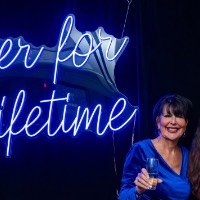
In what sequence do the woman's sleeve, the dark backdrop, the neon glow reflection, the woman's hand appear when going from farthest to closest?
the dark backdrop < the neon glow reflection < the woman's sleeve < the woman's hand

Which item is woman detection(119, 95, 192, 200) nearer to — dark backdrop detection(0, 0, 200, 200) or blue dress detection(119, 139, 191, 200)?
blue dress detection(119, 139, 191, 200)

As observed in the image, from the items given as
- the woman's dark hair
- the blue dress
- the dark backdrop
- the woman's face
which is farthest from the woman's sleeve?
the dark backdrop

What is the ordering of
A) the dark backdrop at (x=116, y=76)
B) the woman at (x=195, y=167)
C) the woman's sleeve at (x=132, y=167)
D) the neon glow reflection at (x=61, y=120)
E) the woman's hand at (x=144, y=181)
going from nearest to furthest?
the woman's hand at (x=144, y=181), the woman at (x=195, y=167), the woman's sleeve at (x=132, y=167), the neon glow reflection at (x=61, y=120), the dark backdrop at (x=116, y=76)

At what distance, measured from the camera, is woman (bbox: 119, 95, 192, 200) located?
9.63 feet

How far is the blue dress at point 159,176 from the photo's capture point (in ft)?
9.61

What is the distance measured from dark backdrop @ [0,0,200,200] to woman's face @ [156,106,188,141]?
57 centimetres

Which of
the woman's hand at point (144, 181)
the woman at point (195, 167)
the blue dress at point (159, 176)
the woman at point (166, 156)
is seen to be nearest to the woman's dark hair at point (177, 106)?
the woman at point (166, 156)

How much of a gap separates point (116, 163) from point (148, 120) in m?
0.52

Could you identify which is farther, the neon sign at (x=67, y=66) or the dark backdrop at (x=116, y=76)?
the dark backdrop at (x=116, y=76)

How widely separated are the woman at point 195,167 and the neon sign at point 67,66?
0.75m

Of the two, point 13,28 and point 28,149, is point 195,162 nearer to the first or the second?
point 28,149

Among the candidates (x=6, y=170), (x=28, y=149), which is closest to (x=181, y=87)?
(x=28, y=149)

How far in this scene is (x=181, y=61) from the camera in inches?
147

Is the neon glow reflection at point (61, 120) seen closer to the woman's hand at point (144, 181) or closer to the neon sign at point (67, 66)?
the neon sign at point (67, 66)
